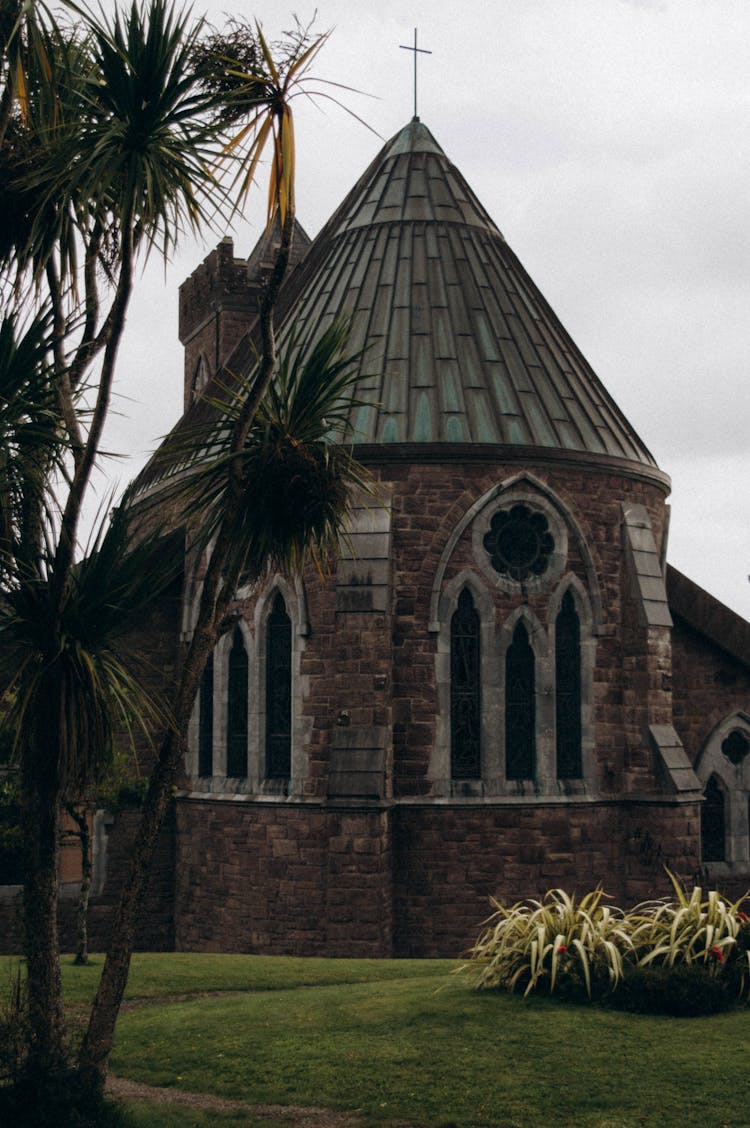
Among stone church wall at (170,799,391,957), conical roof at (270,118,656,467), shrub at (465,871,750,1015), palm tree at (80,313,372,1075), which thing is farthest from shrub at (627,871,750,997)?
conical roof at (270,118,656,467)

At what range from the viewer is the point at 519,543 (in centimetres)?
1920

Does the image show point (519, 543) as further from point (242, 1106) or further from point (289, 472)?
point (242, 1106)

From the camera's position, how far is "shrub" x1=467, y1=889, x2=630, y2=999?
11.5m

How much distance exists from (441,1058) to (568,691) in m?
9.70

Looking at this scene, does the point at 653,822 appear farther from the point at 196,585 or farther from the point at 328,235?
the point at 328,235

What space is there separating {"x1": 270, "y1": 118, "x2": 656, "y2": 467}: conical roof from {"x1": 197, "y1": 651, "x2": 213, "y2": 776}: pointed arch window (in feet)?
15.9

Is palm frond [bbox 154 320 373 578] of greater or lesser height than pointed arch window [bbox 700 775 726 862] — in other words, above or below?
above

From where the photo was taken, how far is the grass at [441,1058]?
29.8 feet

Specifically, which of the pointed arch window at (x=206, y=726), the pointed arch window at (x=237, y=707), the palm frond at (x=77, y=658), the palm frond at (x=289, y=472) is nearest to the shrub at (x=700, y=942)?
the palm frond at (x=289, y=472)

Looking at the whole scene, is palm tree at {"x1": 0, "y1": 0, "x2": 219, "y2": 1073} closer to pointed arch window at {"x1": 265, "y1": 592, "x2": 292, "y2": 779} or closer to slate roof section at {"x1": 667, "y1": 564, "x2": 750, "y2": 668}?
pointed arch window at {"x1": 265, "y1": 592, "x2": 292, "y2": 779}

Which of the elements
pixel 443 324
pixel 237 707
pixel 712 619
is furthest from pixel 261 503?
pixel 712 619

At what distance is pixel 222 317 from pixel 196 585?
11678mm

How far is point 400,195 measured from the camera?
22.3 meters

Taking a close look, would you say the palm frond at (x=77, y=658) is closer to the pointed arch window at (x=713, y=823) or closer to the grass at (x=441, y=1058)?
the grass at (x=441, y=1058)
